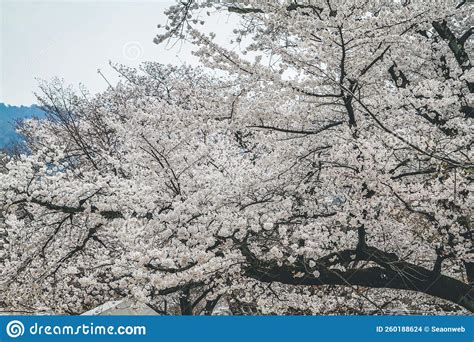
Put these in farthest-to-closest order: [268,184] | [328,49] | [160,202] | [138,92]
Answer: [138,92]
[268,184]
[160,202]
[328,49]

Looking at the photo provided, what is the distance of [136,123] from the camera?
5535 millimetres

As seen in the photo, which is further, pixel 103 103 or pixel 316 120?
pixel 103 103

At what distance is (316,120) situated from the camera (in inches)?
239

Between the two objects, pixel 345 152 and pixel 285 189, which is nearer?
pixel 345 152

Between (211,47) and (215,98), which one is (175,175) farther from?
(211,47)

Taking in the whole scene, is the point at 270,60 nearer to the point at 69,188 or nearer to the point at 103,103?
the point at 69,188

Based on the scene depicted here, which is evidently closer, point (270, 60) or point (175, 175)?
point (270, 60)

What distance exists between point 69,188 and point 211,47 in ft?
7.49

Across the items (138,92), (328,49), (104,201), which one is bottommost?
(104,201)

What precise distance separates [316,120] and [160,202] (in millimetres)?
2416

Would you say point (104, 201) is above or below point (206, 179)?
below

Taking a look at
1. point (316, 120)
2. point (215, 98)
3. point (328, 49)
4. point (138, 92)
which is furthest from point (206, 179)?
point (138, 92)

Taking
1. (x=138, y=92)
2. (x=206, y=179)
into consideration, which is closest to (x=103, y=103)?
(x=138, y=92)

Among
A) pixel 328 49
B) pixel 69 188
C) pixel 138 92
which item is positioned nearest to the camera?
pixel 328 49
